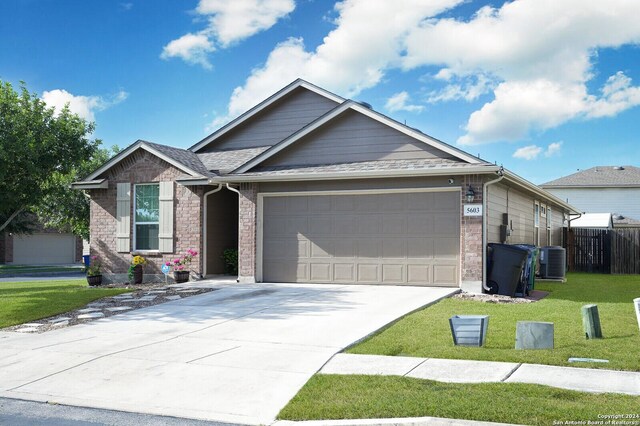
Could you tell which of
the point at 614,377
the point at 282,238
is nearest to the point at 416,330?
the point at 614,377

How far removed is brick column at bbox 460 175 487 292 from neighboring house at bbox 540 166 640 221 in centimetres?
2957

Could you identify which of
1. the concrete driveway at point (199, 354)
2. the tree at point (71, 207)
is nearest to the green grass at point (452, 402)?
the concrete driveway at point (199, 354)

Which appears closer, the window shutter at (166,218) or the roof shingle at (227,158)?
the window shutter at (166,218)

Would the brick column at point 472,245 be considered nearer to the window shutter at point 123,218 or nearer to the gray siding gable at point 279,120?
the gray siding gable at point 279,120

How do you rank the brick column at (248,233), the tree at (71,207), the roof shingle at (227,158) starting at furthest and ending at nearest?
1. the tree at (71,207)
2. the roof shingle at (227,158)
3. the brick column at (248,233)

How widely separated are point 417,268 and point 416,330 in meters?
5.64

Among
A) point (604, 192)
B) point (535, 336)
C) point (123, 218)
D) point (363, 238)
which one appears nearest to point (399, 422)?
point (535, 336)

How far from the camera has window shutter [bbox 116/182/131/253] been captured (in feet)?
62.1

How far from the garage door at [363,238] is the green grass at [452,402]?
856 centimetres

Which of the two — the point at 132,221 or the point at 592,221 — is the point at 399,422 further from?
the point at 592,221

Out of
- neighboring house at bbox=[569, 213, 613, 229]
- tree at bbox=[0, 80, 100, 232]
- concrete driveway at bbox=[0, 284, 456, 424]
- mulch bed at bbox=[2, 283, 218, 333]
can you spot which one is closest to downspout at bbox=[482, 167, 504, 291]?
concrete driveway at bbox=[0, 284, 456, 424]

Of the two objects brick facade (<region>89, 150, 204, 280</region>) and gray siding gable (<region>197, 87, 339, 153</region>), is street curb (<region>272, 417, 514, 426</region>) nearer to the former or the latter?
brick facade (<region>89, 150, 204, 280</region>)

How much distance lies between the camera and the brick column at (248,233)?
16.8 metres

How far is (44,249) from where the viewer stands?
44312mm
